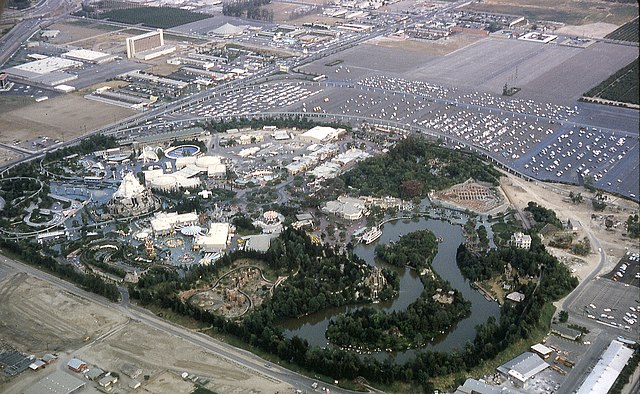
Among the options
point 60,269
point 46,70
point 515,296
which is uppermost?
point 46,70

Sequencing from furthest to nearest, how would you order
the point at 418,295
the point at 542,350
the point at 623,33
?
the point at 623,33 < the point at 418,295 < the point at 542,350

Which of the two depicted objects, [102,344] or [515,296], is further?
[515,296]

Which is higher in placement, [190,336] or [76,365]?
[76,365]

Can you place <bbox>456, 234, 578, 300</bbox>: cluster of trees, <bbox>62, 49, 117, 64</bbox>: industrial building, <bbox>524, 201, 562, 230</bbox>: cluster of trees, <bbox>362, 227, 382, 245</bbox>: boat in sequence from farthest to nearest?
<bbox>62, 49, 117, 64</bbox>: industrial building
<bbox>524, 201, 562, 230</bbox>: cluster of trees
<bbox>362, 227, 382, 245</bbox>: boat
<bbox>456, 234, 578, 300</bbox>: cluster of trees

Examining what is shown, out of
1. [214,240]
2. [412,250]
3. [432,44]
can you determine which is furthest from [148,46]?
[412,250]

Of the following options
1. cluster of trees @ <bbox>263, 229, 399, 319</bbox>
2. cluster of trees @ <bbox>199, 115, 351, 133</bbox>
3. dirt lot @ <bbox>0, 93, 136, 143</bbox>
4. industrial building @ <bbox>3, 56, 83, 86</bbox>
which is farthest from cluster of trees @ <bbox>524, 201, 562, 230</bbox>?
industrial building @ <bbox>3, 56, 83, 86</bbox>

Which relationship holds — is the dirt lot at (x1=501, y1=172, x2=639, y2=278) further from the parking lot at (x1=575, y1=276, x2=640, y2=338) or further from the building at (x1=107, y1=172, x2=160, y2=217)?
the building at (x1=107, y1=172, x2=160, y2=217)

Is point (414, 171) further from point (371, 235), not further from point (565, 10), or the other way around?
point (565, 10)

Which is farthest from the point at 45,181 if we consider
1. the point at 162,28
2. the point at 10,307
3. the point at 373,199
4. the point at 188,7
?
the point at 188,7
